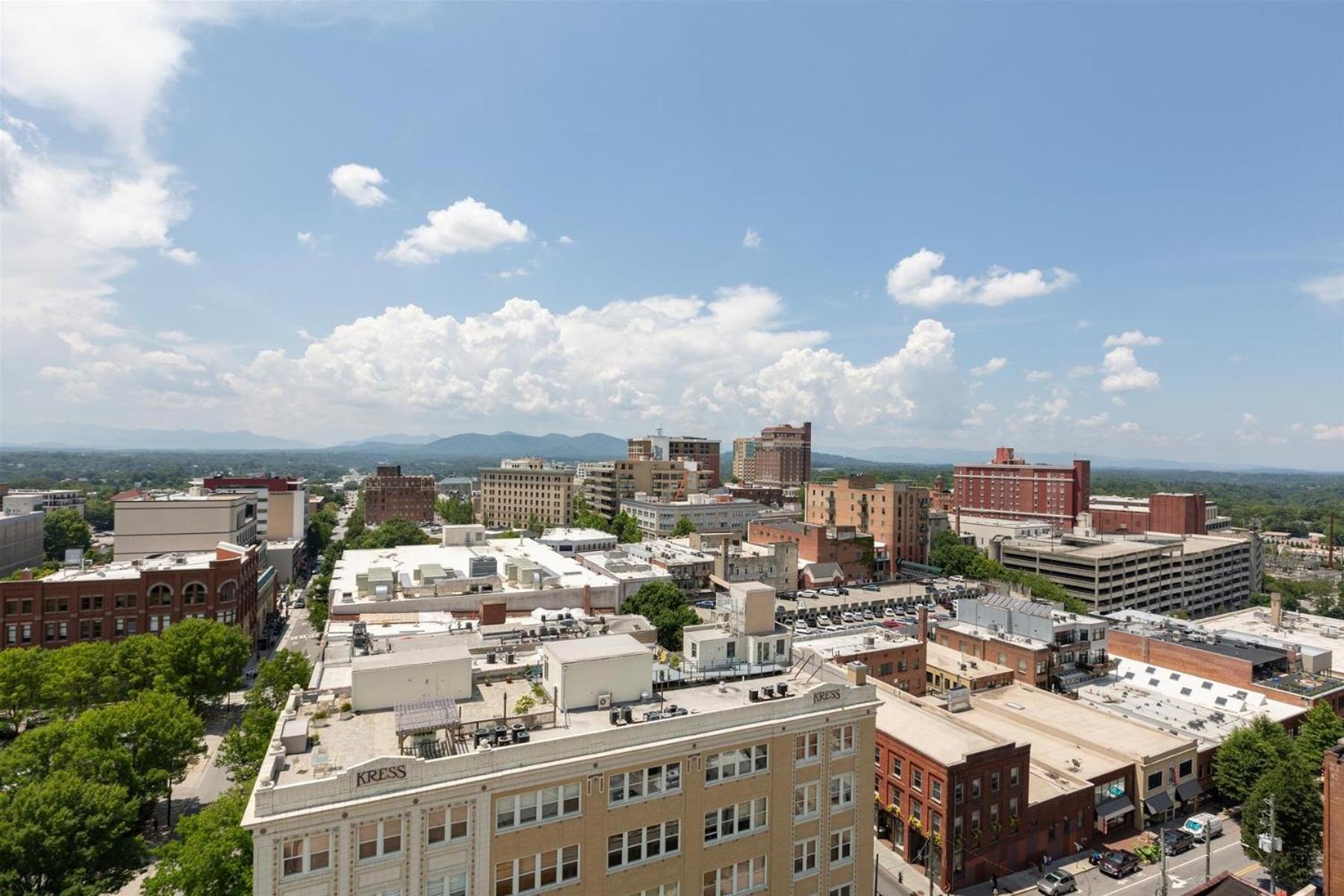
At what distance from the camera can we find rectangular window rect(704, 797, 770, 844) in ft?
89.0

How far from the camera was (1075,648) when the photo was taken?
73.4 meters

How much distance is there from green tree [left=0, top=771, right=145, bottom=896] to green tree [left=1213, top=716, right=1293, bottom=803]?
7231cm

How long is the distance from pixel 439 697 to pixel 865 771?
19025 millimetres

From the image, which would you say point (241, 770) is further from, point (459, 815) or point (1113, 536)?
point (1113, 536)

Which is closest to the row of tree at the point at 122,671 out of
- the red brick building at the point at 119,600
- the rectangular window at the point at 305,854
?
the red brick building at the point at 119,600

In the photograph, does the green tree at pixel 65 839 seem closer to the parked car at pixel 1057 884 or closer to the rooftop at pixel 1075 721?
the parked car at pixel 1057 884

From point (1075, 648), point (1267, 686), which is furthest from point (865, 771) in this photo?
point (1267, 686)

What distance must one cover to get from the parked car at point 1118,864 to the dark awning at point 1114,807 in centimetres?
276

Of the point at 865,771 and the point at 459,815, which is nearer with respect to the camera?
the point at 459,815

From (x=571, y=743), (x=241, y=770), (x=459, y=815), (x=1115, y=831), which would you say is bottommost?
(x=1115, y=831)

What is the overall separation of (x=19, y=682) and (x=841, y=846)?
6834 centimetres

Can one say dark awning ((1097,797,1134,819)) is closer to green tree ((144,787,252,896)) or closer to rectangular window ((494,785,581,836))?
rectangular window ((494,785,581,836))

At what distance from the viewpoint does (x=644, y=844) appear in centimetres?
2584

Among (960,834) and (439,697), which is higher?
(439,697)
